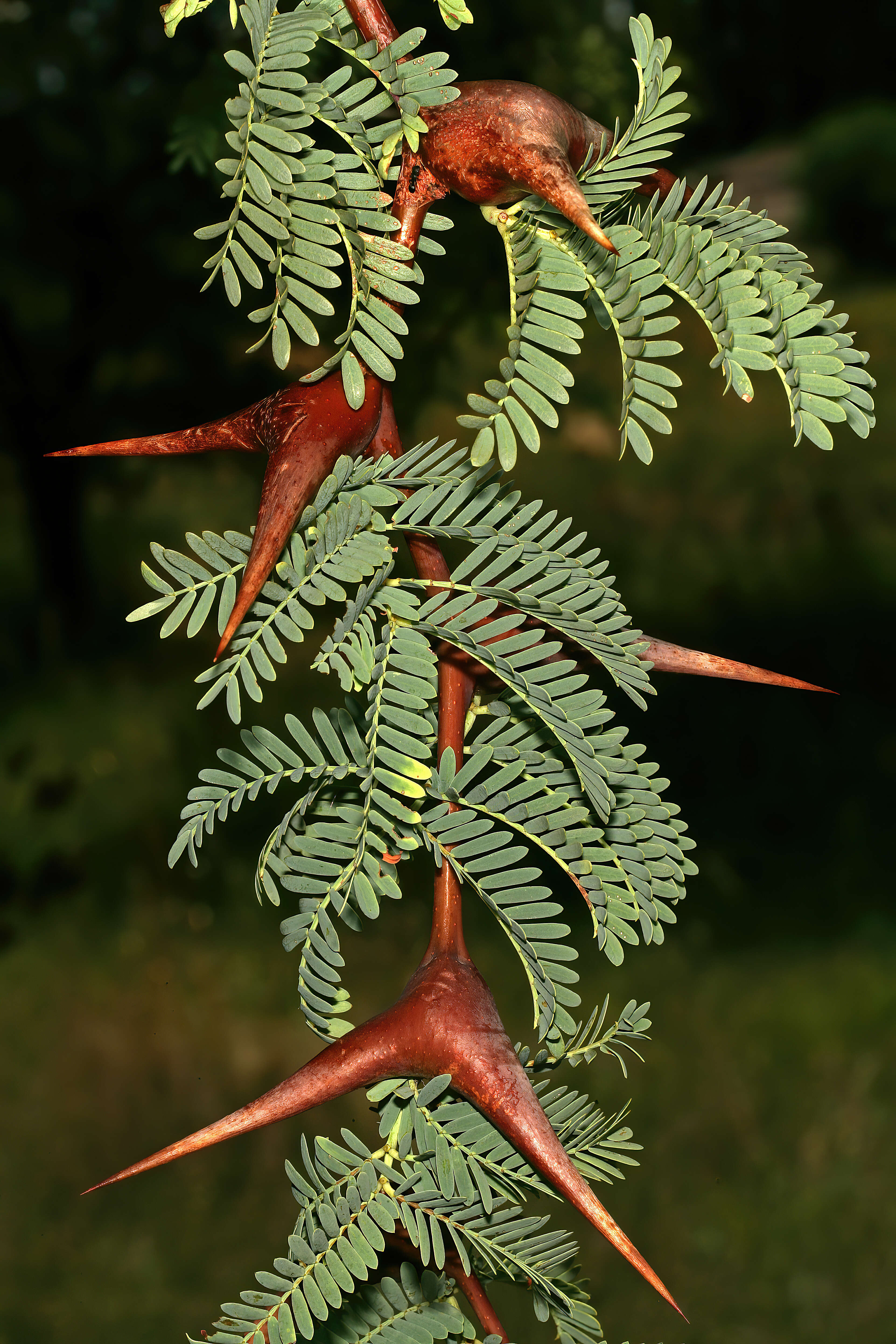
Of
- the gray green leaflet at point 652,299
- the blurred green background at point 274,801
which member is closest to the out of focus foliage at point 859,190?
the blurred green background at point 274,801

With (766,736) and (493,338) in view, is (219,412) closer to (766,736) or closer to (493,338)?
(493,338)

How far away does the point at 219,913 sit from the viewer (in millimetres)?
1578

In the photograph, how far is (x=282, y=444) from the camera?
27cm

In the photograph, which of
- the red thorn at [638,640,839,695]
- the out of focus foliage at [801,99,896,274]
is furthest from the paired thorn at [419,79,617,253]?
the out of focus foliage at [801,99,896,274]

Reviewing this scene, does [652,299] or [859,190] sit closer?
[652,299]

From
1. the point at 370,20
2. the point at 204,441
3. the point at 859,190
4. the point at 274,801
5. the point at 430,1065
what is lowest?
the point at 274,801

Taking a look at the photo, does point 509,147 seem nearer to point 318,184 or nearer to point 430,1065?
point 318,184

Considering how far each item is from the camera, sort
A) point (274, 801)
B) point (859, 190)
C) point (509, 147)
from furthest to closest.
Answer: point (859, 190)
point (274, 801)
point (509, 147)

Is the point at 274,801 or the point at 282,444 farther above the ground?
the point at 282,444

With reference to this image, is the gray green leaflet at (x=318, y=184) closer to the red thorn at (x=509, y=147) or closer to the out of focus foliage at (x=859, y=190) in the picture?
the red thorn at (x=509, y=147)

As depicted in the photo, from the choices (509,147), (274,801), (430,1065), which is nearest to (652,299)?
(509,147)

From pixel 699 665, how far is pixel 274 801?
140 centimetres

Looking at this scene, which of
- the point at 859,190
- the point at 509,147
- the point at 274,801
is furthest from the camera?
the point at 859,190

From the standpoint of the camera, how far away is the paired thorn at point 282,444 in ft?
0.84
